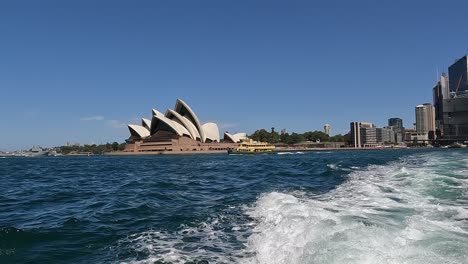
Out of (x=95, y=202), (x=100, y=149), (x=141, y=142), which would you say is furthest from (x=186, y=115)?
(x=95, y=202)

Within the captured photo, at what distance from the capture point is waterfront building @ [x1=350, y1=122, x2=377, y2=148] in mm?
148750

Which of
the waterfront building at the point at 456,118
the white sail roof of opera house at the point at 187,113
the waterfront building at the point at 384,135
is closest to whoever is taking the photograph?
the white sail roof of opera house at the point at 187,113

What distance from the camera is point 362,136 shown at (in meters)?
153

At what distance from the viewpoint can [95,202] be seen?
33.3 ft

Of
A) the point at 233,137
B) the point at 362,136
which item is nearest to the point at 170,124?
the point at 233,137

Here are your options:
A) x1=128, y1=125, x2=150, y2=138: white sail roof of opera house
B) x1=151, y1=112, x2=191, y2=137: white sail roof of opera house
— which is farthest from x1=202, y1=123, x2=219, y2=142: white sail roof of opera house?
x1=128, y1=125, x2=150, y2=138: white sail roof of opera house

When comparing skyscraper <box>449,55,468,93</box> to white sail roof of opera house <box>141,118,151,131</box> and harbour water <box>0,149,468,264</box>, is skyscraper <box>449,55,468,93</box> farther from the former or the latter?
harbour water <box>0,149,468,264</box>

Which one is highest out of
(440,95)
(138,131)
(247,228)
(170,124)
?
(440,95)

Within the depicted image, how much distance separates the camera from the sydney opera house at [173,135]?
98.2 m

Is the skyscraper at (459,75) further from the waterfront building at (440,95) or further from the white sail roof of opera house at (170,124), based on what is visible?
the white sail roof of opera house at (170,124)

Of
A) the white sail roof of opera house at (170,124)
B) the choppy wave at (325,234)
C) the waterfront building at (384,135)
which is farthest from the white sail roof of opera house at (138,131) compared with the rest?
the choppy wave at (325,234)

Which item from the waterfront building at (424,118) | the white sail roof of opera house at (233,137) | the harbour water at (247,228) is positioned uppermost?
the waterfront building at (424,118)

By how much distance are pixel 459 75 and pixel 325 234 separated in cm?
16621

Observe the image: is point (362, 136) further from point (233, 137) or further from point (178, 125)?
Result: point (178, 125)
